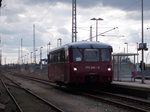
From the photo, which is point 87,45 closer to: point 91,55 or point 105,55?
point 91,55

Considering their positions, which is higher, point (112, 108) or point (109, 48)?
point (109, 48)

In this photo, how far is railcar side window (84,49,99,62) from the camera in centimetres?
2359

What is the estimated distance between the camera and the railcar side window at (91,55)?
23.6 metres

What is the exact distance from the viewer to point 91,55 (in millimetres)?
23828

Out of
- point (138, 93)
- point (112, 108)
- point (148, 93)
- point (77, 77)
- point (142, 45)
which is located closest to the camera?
point (112, 108)

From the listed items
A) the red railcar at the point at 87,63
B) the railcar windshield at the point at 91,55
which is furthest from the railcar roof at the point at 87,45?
the railcar windshield at the point at 91,55

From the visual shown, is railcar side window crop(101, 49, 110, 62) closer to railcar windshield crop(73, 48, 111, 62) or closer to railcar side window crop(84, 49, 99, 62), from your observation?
railcar windshield crop(73, 48, 111, 62)

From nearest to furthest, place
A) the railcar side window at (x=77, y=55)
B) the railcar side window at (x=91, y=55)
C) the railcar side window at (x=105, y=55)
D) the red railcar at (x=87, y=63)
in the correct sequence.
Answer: the red railcar at (x=87, y=63), the railcar side window at (x=77, y=55), the railcar side window at (x=91, y=55), the railcar side window at (x=105, y=55)

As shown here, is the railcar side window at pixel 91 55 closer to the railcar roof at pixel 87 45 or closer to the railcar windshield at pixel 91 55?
the railcar windshield at pixel 91 55

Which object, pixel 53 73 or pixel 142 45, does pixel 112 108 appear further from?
pixel 142 45

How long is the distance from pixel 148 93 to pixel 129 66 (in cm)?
1496

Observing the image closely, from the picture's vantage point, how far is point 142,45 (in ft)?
107

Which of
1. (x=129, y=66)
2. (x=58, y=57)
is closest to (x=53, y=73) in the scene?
(x=58, y=57)

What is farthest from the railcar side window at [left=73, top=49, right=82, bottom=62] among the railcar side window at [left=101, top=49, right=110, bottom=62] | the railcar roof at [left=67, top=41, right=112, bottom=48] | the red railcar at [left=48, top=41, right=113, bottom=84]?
the railcar side window at [left=101, top=49, right=110, bottom=62]
